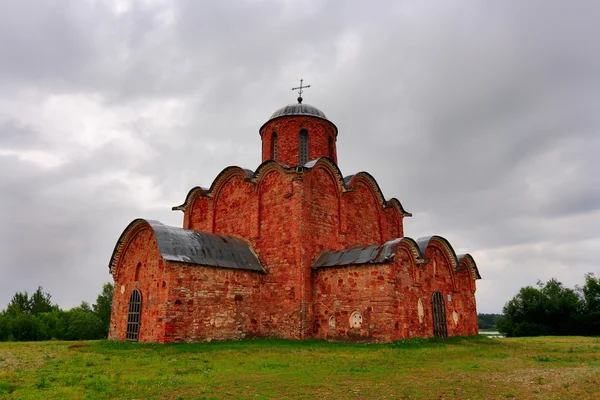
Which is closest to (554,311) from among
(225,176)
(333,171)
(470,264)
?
(470,264)

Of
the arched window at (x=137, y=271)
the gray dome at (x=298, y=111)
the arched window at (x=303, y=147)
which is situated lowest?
the arched window at (x=137, y=271)

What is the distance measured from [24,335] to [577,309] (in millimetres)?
38059

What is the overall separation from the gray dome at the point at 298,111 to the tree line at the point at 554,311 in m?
20.6

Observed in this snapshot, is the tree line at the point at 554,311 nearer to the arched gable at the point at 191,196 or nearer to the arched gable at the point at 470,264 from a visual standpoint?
the arched gable at the point at 470,264

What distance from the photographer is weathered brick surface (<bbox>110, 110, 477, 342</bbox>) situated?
Result: 14148mm

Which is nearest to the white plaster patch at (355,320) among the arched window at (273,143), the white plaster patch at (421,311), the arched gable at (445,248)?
the white plaster patch at (421,311)

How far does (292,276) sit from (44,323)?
87.6 ft

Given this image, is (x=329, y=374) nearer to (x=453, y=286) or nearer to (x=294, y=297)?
(x=294, y=297)

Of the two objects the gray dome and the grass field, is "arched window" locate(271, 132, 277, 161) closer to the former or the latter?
the gray dome

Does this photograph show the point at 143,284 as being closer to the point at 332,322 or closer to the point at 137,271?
the point at 137,271

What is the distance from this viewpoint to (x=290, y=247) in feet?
53.2

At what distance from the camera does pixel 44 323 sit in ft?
108

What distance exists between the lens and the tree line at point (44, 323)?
98.3ft

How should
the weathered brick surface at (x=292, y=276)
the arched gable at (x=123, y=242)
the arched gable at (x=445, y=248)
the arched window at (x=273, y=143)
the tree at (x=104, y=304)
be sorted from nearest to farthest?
1. the weathered brick surface at (x=292, y=276)
2. the arched gable at (x=123, y=242)
3. the arched gable at (x=445, y=248)
4. the arched window at (x=273, y=143)
5. the tree at (x=104, y=304)
